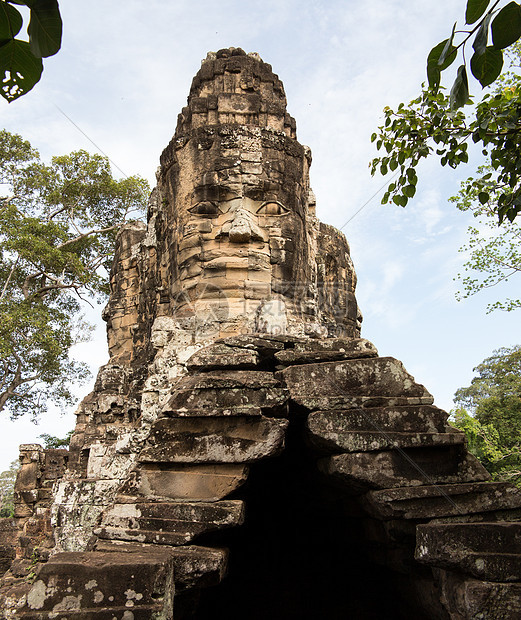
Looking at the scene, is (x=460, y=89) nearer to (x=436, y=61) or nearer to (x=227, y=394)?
(x=436, y=61)

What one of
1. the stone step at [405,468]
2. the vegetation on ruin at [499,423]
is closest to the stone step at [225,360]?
the stone step at [405,468]

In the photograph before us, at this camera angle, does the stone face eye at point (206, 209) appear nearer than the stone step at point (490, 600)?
No

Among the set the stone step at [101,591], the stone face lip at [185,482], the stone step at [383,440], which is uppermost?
the stone step at [383,440]

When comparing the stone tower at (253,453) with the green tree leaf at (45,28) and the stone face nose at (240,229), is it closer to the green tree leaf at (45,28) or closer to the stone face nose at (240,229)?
the stone face nose at (240,229)

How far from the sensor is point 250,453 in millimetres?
3021

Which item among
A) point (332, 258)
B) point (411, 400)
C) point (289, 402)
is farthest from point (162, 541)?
point (332, 258)

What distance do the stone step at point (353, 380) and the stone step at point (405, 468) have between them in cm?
37

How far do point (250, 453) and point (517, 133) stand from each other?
3337 millimetres

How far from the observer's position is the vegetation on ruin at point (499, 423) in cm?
1754

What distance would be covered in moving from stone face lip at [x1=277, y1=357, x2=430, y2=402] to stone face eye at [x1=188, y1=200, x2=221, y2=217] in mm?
4411

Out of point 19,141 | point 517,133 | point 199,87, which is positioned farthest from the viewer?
point 19,141

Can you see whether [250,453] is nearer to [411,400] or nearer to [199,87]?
[411,400]

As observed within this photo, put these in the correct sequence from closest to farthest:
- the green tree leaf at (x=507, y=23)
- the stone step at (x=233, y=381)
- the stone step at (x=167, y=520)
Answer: the green tree leaf at (x=507, y=23) < the stone step at (x=167, y=520) < the stone step at (x=233, y=381)

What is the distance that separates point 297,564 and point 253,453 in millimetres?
2665
